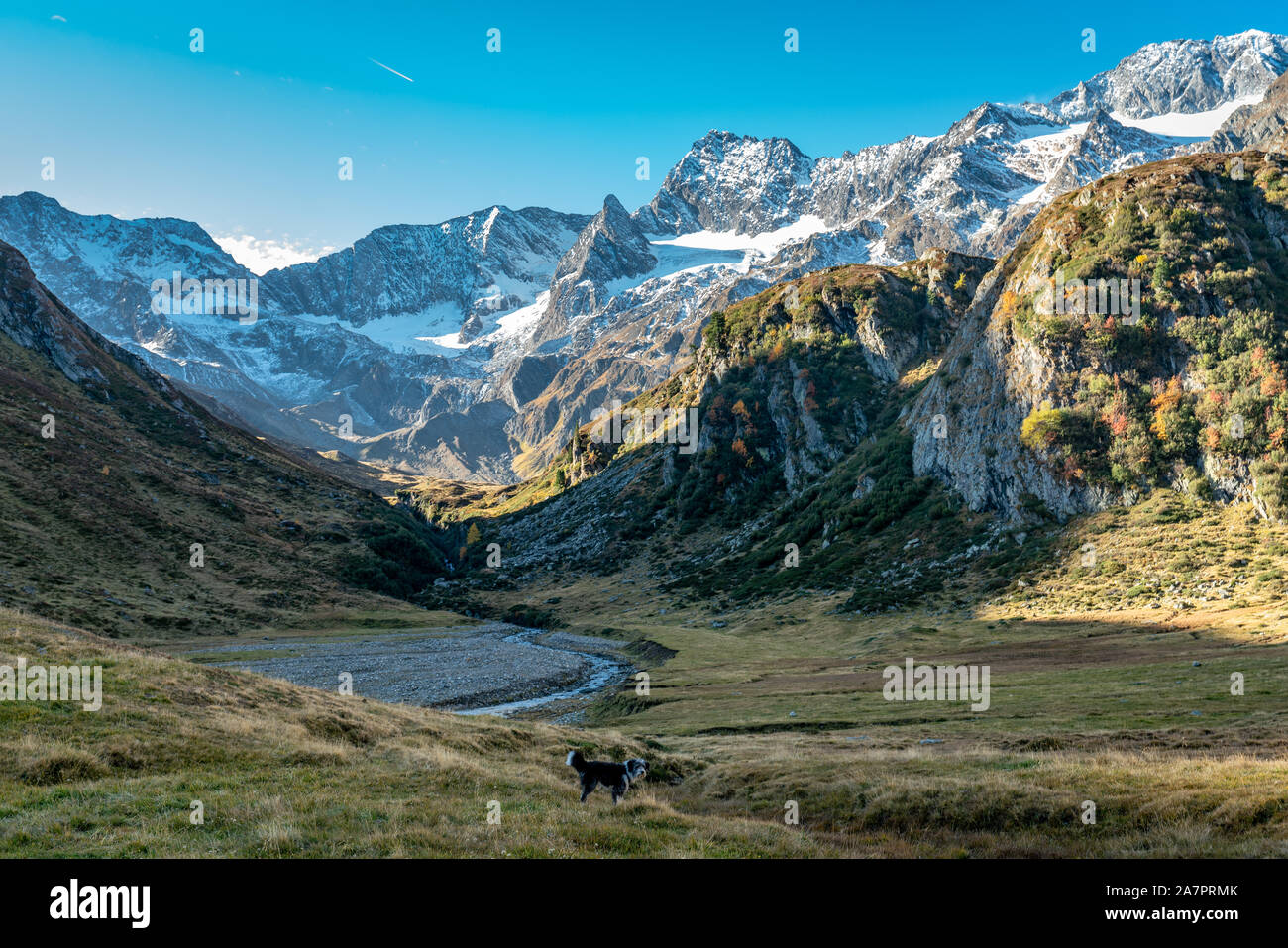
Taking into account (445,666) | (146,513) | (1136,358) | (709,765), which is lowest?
(445,666)

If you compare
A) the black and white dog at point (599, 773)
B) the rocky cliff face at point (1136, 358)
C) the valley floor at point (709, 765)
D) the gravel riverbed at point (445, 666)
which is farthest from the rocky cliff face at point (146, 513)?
the rocky cliff face at point (1136, 358)

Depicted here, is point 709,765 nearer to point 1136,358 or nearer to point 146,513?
point 1136,358

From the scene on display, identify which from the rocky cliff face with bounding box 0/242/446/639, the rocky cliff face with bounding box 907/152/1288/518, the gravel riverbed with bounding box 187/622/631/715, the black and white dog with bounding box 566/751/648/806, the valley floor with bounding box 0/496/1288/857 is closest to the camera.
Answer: the valley floor with bounding box 0/496/1288/857

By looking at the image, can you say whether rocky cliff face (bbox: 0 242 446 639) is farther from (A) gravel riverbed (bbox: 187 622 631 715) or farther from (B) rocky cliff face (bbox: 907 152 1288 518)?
(B) rocky cliff face (bbox: 907 152 1288 518)

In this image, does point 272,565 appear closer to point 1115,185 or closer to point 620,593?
point 620,593

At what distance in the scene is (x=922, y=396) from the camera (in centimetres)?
13188

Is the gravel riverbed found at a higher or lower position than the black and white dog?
lower

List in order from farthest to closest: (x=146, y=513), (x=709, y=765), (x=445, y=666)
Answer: (x=146, y=513), (x=445, y=666), (x=709, y=765)

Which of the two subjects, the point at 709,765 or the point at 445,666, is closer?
the point at 709,765

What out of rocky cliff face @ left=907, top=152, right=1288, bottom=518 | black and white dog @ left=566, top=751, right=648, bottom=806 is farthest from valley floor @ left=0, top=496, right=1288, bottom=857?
rocky cliff face @ left=907, top=152, right=1288, bottom=518

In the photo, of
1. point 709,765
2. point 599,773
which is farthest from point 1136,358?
point 599,773

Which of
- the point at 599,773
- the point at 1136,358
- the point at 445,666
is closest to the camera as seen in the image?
the point at 599,773

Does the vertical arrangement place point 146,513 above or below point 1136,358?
below
